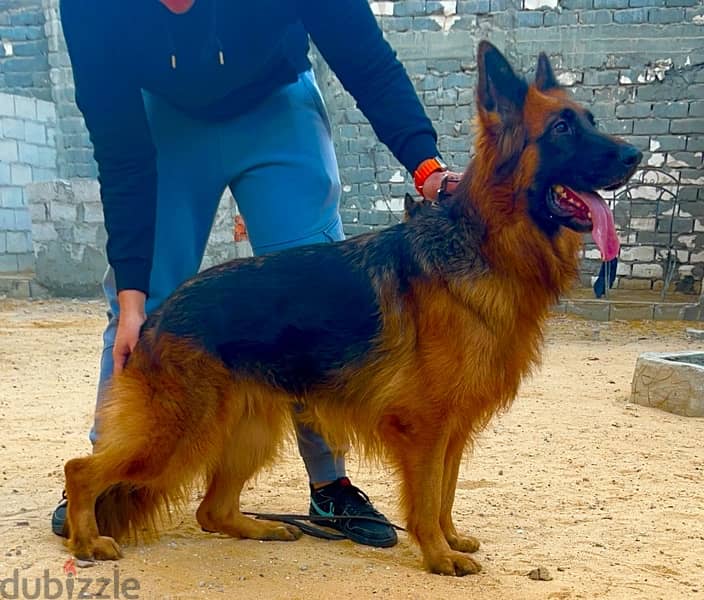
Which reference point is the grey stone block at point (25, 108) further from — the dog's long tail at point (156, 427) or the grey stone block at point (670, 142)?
the dog's long tail at point (156, 427)

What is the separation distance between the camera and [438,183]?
11.6 feet

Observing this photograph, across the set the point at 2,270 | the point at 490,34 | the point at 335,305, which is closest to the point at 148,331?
the point at 335,305

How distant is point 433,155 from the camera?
3.60m

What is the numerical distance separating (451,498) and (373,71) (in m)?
1.86

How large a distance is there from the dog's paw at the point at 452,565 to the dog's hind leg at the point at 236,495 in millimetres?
724

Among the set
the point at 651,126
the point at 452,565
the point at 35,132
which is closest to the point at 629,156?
the point at 452,565

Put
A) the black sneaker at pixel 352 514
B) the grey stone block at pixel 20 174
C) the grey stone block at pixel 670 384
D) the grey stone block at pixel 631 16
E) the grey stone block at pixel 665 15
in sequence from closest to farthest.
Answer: the black sneaker at pixel 352 514
the grey stone block at pixel 670 384
the grey stone block at pixel 665 15
the grey stone block at pixel 631 16
the grey stone block at pixel 20 174

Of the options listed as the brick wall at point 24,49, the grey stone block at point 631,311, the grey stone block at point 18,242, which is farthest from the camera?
the brick wall at point 24,49

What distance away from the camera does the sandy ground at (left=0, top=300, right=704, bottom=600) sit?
10.1 feet

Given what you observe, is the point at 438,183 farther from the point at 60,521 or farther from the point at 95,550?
the point at 60,521

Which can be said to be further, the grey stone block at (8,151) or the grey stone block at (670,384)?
the grey stone block at (8,151)

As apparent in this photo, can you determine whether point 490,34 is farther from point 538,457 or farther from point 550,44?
point 538,457

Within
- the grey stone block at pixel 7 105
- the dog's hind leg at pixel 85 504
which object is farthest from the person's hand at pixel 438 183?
the grey stone block at pixel 7 105

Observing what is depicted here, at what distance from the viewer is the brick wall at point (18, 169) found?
14.5 meters
